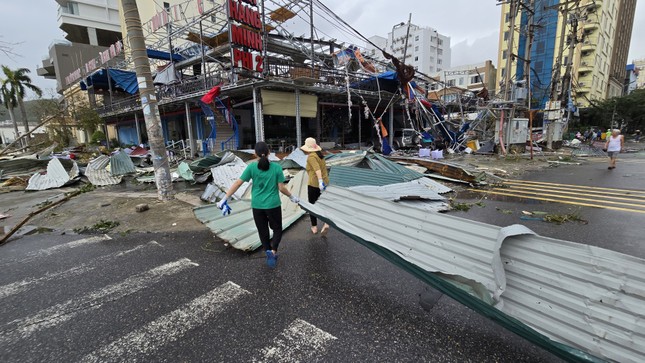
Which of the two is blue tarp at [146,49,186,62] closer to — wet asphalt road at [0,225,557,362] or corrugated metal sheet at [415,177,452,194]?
wet asphalt road at [0,225,557,362]

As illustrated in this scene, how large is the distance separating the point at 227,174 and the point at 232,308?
6207mm

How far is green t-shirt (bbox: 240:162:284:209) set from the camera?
3.60 metres

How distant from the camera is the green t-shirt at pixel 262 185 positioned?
11.8 ft

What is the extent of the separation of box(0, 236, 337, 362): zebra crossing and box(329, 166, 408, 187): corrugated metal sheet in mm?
4160

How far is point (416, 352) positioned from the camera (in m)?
2.20

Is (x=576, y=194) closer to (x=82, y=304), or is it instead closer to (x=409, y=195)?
(x=409, y=195)

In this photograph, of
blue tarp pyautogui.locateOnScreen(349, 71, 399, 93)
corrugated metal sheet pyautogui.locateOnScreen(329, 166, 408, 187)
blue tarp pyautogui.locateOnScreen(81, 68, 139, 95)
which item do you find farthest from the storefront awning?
blue tarp pyautogui.locateOnScreen(81, 68, 139, 95)

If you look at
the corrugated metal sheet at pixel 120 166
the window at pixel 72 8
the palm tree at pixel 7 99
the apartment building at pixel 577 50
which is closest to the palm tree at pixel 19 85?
the palm tree at pixel 7 99

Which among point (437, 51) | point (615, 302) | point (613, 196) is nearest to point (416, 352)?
point (615, 302)

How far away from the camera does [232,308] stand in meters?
2.81

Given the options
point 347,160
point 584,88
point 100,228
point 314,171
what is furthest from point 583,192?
point 584,88

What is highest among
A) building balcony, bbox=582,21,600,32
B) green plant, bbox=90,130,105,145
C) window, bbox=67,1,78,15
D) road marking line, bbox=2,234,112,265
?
window, bbox=67,1,78,15

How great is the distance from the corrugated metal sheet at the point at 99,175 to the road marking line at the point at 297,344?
10.9 m

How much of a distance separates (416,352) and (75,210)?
327 inches
